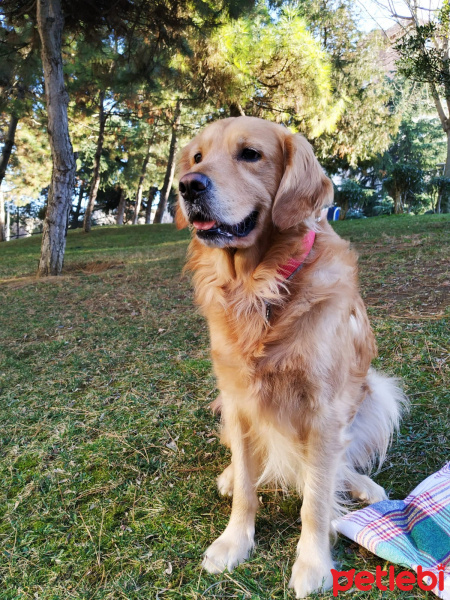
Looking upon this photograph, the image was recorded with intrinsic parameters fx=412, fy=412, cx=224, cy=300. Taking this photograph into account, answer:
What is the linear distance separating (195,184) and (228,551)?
1407mm

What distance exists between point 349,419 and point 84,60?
9.08 m

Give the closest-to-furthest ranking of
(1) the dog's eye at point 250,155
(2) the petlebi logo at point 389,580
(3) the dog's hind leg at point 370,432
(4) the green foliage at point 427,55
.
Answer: (2) the petlebi logo at point 389,580
(1) the dog's eye at point 250,155
(3) the dog's hind leg at point 370,432
(4) the green foliage at point 427,55

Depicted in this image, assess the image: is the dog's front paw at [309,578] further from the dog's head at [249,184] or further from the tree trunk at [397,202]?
the tree trunk at [397,202]

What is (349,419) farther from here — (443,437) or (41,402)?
(41,402)

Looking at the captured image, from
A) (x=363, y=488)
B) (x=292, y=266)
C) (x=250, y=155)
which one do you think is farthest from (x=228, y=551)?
(x=250, y=155)

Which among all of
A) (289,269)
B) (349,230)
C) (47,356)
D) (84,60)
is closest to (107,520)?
(289,269)

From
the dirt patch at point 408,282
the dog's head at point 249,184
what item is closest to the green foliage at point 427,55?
the dirt patch at point 408,282

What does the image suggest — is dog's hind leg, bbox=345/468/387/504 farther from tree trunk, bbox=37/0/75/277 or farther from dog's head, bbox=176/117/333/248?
tree trunk, bbox=37/0/75/277

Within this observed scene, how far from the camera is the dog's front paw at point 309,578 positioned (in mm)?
1429

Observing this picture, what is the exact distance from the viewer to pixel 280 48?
9.06m

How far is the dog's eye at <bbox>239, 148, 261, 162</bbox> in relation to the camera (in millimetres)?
1736

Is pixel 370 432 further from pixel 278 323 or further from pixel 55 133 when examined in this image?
pixel 55 133

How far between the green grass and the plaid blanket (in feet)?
0.31

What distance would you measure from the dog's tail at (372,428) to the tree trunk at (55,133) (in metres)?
6.14
